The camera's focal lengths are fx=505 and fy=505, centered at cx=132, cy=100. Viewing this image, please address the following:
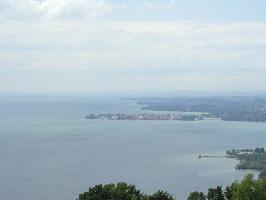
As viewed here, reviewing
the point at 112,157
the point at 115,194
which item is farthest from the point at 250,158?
the point at 115,194

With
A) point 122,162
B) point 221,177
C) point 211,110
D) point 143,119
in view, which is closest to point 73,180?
point 122,162

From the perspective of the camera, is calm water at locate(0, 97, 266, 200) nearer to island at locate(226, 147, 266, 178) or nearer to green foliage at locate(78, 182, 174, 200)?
island at locate(226, 147, 266, 178)

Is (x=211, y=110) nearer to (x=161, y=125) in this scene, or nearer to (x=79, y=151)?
(x=161, y=125)

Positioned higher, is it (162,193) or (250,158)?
(162,193)

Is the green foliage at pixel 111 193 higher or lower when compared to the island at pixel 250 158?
higher

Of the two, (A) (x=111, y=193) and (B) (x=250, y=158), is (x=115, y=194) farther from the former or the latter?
(B) (x=250, y=158)

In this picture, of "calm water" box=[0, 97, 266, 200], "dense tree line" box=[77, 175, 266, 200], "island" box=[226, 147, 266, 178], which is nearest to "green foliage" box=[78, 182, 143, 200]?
"dense tree line" box=[77, 175, 266, 200]

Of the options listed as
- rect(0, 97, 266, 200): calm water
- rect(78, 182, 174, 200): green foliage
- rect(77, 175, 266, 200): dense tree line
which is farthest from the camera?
rect(0, 97, 266, 200): calm water

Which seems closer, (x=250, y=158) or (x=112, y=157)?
(x=112, y=157)

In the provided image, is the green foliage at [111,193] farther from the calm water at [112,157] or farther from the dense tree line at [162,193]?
the calm water at [112,157]

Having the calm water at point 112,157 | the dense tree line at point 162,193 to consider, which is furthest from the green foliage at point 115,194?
the calm water at point 112,157
